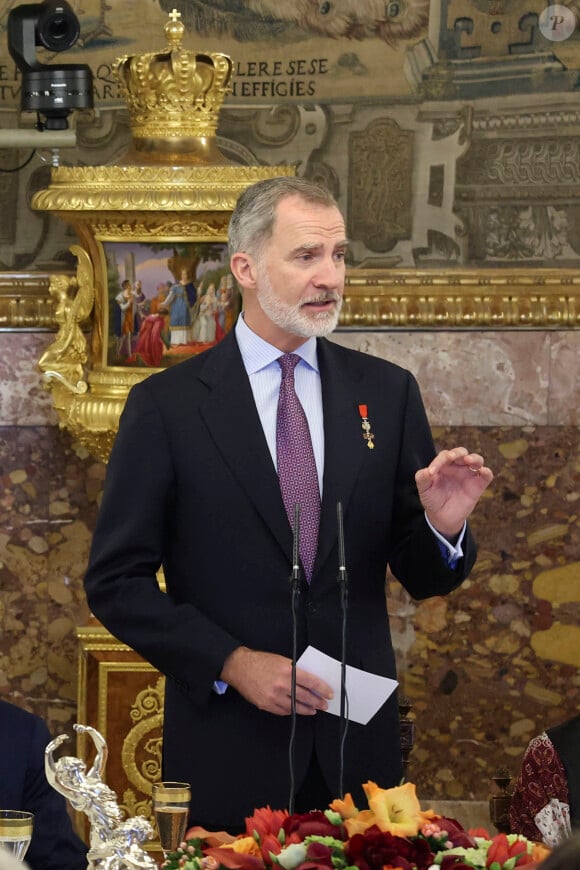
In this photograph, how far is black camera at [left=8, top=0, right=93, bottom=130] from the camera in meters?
5.27

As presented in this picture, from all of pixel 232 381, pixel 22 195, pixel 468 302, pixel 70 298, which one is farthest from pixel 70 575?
pixel 232 381

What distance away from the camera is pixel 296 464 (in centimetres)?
338

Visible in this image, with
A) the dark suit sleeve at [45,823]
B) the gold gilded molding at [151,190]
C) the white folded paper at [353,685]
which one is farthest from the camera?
the gold gilded molding at [151,190]

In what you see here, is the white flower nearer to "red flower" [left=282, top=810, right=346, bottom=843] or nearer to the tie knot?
Result: "red flower" [left=282, top=810, right=346, bottom=843]

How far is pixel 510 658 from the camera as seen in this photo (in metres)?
5.82

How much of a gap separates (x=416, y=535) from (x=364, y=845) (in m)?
1.31

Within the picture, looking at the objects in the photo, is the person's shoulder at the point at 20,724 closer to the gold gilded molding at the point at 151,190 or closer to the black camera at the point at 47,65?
the gold gilded molding at the point at 151,190

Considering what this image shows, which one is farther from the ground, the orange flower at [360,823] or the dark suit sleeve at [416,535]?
the dark suit sleeve at [416,535]

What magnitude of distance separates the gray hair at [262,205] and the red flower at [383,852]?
1.66 meters

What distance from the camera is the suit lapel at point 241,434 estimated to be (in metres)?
3.31

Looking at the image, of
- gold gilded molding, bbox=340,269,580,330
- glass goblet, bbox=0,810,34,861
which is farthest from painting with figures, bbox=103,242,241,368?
glass goblet, bbox=0,810,34,861

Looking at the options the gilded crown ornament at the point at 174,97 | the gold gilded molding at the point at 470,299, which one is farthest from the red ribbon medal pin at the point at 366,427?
the gold gilded molding at the point at 470,299

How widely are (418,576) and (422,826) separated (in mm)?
1240

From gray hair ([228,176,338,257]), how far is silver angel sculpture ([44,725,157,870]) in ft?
4.37
